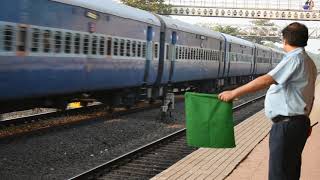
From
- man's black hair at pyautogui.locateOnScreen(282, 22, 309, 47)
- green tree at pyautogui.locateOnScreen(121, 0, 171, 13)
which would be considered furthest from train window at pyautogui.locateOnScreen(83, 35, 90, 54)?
green tree at pyautogui.locateOnScreen(121, 0, 171, 13)

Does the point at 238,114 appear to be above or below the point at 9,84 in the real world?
below

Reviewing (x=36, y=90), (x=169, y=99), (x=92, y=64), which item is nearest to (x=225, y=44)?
(x=169, y=99)

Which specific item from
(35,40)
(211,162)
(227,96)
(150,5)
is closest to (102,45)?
(35,40)

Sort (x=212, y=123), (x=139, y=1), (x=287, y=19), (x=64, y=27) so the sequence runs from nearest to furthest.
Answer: (x=212, y=123)
(x=64, y=27)
(x=139, y=1)
(x=287, y=19)

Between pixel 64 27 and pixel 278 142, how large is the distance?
8.72 metres

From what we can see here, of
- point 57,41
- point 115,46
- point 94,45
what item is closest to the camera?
point 57,41

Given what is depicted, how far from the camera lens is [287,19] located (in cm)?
8075

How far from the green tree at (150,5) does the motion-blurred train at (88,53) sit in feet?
128

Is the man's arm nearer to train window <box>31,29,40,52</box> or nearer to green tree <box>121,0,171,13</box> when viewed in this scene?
train window <box>31,29,40,52</box>

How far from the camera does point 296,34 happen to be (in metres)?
4.70

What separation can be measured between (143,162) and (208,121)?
518 centimetres

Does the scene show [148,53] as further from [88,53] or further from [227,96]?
[227,96]

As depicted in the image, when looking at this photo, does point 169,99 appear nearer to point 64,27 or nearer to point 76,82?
point 76,82

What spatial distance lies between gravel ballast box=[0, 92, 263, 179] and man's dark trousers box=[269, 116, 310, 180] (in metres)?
4.82
